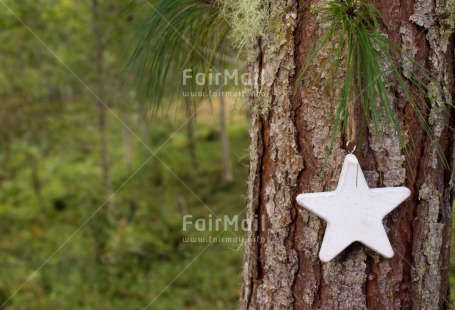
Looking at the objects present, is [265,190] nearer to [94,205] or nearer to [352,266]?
[352,266]

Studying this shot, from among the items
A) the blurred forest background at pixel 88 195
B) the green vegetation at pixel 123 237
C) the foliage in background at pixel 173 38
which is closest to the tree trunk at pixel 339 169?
the foliage in background at pixel 173 38

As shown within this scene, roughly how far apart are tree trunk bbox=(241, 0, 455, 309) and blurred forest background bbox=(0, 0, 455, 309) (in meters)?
2.22

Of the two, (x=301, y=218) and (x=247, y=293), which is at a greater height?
(x=301, y=218)

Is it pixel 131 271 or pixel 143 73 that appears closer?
pixel 143 73

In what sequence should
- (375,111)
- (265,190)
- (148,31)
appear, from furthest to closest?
1. (148,31)
2. (265,190)
3. (375,111)

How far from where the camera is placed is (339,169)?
2.81 ft

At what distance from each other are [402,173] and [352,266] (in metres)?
0.23

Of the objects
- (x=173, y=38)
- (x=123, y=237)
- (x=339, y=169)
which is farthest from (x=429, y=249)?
(x=123, y=237)

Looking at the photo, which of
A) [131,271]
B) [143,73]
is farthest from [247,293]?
[131,271]

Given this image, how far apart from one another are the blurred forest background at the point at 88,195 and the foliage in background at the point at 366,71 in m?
2.33

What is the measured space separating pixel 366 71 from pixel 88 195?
5.36 metres

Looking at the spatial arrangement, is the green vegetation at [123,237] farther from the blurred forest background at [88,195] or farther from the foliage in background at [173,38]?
the foliage in background at [173,38]

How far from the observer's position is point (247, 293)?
1.06 metres

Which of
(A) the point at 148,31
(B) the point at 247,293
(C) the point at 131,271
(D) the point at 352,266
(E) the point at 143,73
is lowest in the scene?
(C) the point at 131,271
